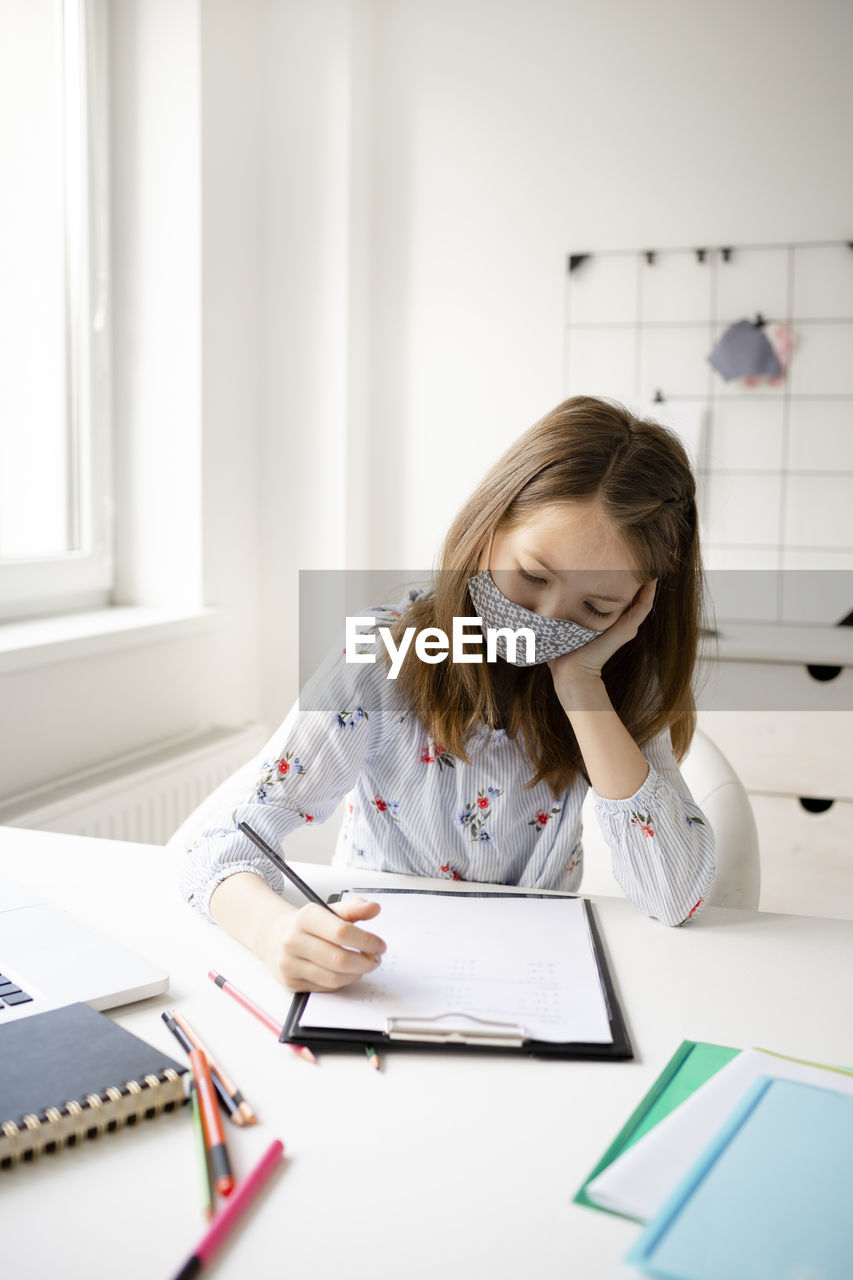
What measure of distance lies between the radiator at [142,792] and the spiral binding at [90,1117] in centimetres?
113

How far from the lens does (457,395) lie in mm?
2514

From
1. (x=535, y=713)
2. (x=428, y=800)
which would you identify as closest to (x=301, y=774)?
(x=428, y=800)

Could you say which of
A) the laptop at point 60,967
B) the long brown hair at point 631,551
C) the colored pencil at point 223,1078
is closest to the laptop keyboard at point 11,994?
the laptop at point 60,967

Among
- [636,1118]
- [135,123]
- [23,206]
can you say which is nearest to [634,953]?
[636,1118]

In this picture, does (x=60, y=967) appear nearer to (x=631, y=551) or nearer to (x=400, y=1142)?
(x=400, y=1142)

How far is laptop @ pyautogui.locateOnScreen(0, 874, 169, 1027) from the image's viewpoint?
0.70m

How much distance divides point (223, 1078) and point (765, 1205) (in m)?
0.31

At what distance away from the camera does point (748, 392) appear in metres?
2.32

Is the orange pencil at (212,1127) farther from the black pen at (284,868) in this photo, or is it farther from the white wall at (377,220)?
the white wall at (377,220)

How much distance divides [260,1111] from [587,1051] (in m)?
0.21

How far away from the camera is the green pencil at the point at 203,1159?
1.67 feet

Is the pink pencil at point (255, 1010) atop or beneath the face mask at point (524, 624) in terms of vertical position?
beneath

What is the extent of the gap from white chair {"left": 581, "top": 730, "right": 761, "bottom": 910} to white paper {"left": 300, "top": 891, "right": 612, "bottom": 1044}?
324 mm

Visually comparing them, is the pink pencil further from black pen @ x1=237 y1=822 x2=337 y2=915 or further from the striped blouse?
the striped blouse
